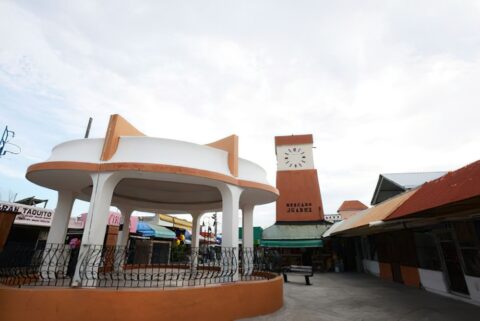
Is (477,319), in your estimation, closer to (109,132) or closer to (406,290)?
(406,290)

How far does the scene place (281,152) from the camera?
20.7 meters

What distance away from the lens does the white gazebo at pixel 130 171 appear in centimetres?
654

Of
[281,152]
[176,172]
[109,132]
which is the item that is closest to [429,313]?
[176,172]

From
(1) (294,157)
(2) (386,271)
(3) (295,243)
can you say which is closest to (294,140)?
(1) (294,157)

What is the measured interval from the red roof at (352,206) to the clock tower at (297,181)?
467 inches

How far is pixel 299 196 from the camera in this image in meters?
19.0

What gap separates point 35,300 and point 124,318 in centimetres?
172

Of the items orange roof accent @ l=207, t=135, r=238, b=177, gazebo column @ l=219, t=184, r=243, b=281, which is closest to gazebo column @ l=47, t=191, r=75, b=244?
gazebo column @ l=219, t=184, r=243, b=281

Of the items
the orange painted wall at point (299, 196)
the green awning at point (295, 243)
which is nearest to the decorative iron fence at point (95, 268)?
the green awning at point (295, 243)

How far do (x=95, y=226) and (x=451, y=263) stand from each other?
11106 millimetres

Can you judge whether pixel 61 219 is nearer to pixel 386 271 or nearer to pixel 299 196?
pixel 386 271

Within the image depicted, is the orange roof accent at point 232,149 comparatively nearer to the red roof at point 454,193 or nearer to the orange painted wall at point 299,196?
the red roof at point 454,193

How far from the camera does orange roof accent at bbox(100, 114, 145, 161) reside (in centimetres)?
684

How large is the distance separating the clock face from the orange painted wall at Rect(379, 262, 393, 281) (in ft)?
28.8
